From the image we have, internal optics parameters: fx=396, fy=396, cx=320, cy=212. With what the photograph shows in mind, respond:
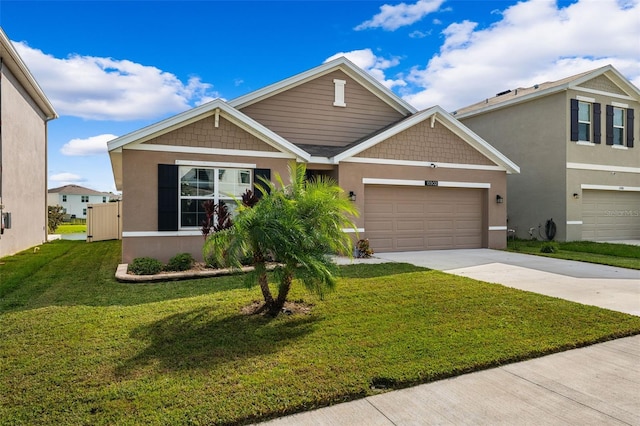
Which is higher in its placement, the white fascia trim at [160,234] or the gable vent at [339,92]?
the gable vent at [339,92]

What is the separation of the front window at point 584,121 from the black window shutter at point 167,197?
15429 mm

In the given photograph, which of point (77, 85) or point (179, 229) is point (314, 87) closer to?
point (179, 229)

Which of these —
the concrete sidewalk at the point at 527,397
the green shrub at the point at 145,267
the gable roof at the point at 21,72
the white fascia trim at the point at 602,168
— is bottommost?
the concrete sidewalk at the point at 527,397

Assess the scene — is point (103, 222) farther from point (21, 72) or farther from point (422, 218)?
point (422, 218)

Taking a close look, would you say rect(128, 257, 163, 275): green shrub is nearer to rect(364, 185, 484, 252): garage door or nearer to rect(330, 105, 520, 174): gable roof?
rect(330, 105, 520, 174): gable roof

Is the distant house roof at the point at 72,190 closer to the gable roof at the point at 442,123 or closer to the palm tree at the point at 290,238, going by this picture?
the gable roof at the point at 442,123

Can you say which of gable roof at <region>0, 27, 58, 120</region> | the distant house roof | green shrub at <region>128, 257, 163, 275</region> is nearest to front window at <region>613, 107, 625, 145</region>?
green shrub at <region>128, 257, 163, 275</region>

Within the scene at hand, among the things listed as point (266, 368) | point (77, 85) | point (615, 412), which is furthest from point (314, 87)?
point (615, 412)

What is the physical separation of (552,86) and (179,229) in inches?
597

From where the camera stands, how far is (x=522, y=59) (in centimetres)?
1453

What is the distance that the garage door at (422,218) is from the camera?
Result: 12.6 meters

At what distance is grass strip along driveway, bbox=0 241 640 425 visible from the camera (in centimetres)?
327

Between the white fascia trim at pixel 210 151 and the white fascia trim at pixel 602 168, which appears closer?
the white fascia trim at pixel 210 151

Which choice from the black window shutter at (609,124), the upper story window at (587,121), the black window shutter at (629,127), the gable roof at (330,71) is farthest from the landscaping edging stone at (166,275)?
the black window shutter at (629,127)
